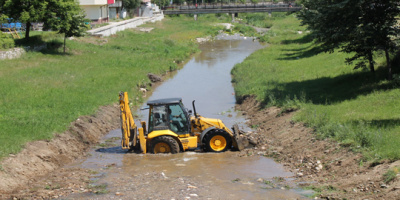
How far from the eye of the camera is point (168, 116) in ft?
61.2

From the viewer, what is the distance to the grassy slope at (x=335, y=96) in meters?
16.1

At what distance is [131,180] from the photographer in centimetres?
1523

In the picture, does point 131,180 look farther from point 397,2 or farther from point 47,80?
point 47,80

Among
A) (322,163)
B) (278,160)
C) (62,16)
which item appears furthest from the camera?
(62,16)

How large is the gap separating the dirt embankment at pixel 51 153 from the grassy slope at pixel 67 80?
0.38 meters

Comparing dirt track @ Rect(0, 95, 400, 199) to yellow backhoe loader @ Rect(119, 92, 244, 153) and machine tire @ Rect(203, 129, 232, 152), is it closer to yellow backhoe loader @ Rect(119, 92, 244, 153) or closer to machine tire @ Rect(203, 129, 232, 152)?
machine tire @ Rect(203, 129, 232, 152)

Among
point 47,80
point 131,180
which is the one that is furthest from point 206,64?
point 131,180

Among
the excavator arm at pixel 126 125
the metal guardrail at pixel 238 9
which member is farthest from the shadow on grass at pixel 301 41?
the excavator arm at pixel 126 125

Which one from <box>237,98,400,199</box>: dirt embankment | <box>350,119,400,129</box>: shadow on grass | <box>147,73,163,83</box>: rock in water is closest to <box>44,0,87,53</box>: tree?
<box>147,73,163,83</box>: rock in water

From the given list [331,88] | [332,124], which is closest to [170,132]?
[332,124]

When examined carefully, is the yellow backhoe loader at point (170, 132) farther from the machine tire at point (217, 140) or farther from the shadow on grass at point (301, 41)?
the shadow on grass at point (301, 41)

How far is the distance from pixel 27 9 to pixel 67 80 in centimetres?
1311

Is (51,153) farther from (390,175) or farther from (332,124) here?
(390,175)

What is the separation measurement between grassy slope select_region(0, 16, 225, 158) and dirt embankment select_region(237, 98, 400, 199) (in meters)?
8.20
